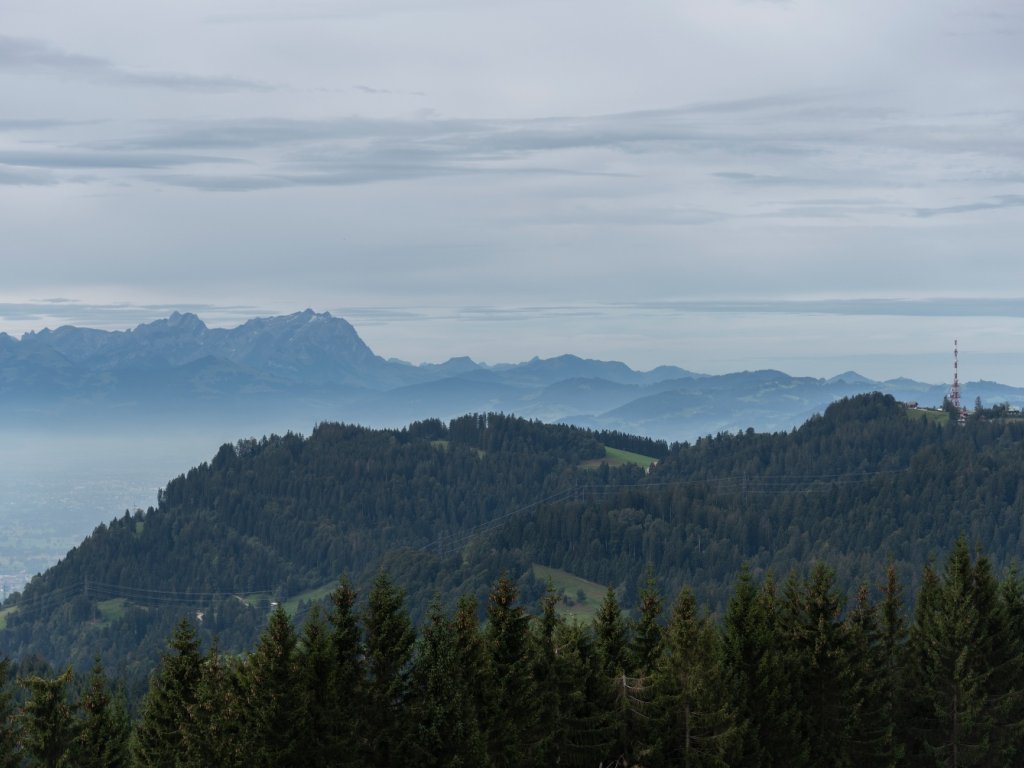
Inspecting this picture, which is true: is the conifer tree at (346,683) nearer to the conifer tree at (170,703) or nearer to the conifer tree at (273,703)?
the conifer tree at (273,703)

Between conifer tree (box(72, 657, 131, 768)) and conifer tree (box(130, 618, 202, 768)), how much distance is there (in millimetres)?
3185

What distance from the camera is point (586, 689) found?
51906mm

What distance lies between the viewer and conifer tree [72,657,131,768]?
5169 centimetres

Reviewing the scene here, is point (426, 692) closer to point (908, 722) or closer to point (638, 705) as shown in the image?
point (638, 705)

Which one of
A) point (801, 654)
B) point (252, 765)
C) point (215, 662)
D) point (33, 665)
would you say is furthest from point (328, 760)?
point (33, 665)

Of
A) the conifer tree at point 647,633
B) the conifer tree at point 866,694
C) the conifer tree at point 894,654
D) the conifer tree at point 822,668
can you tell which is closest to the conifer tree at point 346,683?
the conifer tree at point 647,633

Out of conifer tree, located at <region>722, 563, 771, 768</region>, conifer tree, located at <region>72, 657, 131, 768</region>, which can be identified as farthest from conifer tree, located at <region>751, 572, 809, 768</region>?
conifer tree, located at <region>72, 657, 131, 768</region>

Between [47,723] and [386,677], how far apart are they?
14.3m

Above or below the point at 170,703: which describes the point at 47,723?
below

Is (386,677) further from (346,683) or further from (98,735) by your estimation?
(98,735)

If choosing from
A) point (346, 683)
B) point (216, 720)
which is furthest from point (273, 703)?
point (346, 683)

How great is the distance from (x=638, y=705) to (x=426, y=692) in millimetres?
10574

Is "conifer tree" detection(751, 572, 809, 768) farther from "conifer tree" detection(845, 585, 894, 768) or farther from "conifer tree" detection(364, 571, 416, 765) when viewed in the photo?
"conifer tree" detection(364, 571, 416, 765)

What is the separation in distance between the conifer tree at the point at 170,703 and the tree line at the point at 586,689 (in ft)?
0.29
